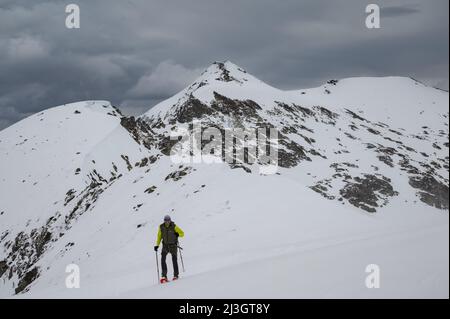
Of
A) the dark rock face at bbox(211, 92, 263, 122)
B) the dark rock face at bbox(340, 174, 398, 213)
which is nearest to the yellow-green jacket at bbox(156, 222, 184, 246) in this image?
the dark rock face at bbox(340, 174, 398, 213)

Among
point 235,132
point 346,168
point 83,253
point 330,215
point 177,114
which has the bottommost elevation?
point 83,253

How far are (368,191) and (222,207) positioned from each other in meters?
48.3

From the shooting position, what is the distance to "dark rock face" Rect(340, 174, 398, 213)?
5709cm

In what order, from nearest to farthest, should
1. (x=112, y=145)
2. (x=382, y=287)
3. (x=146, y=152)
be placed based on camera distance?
(x=382, y=287)
(x=112, y=145)
(x=146, y=152)

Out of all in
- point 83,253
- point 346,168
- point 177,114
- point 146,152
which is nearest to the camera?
point 83,253

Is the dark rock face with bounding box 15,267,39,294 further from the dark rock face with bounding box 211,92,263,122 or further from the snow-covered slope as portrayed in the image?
the dark rock face with bounding box 211,92,263,122

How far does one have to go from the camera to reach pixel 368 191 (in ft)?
201

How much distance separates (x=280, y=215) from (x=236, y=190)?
434 centimetres

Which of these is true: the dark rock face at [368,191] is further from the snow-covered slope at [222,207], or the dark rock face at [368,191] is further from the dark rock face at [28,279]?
the dark rock face at [28,279]

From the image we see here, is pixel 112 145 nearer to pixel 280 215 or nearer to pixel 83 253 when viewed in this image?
pixel 83 253

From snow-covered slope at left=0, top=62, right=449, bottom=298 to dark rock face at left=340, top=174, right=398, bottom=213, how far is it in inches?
11.0

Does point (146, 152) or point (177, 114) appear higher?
point (177, 114)
